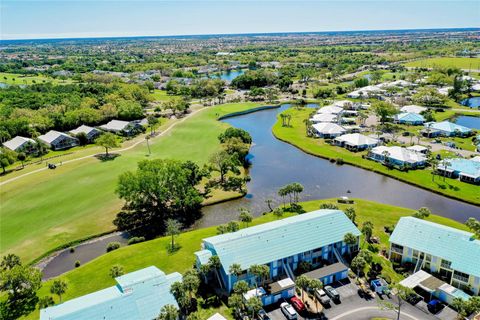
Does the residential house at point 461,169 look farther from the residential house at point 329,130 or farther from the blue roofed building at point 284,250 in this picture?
the blue roofed building at point 284,250

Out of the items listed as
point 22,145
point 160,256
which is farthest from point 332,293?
point 22,145

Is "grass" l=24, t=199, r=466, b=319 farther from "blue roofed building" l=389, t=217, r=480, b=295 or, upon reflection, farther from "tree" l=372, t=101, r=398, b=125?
"tree" l=372, t=101, r=398, b=125

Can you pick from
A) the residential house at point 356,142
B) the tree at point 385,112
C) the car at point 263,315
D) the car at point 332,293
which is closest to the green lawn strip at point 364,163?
the residential house at point 356,142

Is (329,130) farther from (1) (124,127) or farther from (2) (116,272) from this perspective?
(2) (116,272)

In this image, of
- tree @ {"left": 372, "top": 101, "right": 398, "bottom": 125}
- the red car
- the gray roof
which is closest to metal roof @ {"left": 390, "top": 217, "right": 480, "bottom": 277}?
the red car

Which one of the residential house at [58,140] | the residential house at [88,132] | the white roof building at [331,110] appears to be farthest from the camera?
the white roof building at [331,110]

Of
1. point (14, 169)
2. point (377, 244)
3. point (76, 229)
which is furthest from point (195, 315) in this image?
point (14, 169)

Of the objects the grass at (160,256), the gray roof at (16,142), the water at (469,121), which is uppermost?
the gray roof at (16,142)
